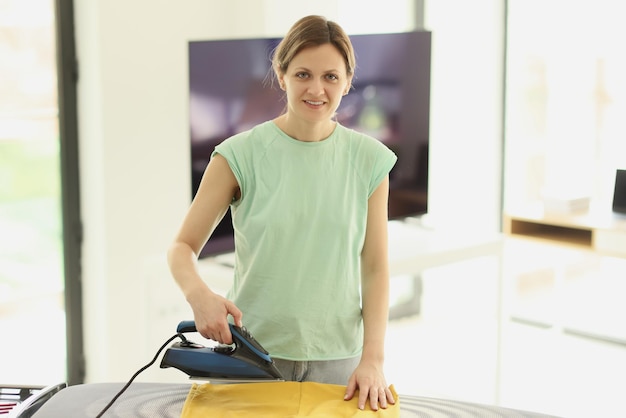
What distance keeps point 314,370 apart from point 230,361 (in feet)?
0.97

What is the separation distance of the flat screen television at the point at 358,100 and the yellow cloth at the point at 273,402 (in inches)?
56.3

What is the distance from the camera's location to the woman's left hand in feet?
4.68

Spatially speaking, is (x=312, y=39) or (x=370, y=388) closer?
(x=370, y=388)

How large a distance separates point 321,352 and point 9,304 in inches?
78.2

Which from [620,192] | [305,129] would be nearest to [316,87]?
[305,129]

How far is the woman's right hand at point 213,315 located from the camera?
1371 mm

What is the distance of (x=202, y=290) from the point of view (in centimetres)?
142

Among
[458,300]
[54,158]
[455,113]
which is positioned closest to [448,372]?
[458,300]

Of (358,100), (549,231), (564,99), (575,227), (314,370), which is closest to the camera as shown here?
(314,370)

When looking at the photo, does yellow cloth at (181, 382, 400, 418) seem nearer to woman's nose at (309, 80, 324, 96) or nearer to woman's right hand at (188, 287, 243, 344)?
woman's right hand at (188, 287, 243, 344)

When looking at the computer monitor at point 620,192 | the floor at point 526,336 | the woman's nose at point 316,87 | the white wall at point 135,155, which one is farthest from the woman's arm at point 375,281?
the computer monitor at point 620,192

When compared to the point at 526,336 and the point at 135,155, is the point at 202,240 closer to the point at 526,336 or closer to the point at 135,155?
the point at 135,155

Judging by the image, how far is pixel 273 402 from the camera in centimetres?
139

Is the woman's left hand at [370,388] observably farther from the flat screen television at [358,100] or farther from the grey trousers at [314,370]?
the flat screen television at [358,100]
